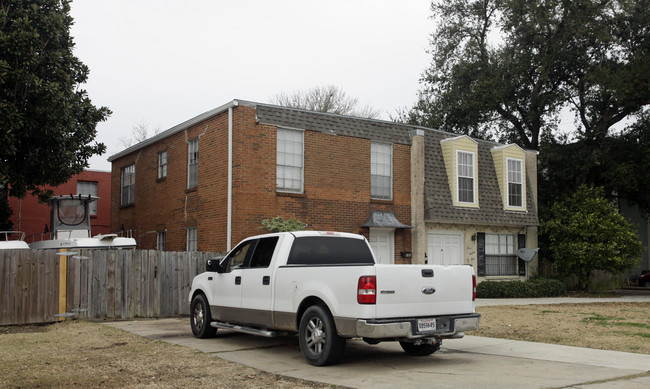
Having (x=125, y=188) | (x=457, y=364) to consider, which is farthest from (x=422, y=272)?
(x=125, y=188)

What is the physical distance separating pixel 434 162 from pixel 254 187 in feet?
24.2

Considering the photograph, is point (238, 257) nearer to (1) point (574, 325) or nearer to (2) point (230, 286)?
(2) point (230, 286)

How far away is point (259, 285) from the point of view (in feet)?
34.1

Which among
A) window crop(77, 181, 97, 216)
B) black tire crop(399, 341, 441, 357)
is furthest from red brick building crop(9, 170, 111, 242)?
black tire crop(399, 341, 441, 357)

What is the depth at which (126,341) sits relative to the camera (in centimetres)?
1133

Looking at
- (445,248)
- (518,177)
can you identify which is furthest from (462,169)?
(518,177)

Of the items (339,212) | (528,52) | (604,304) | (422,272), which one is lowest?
(604,304)

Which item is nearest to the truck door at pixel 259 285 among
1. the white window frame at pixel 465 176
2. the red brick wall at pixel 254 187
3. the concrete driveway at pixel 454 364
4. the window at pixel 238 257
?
the window at pixel 238 257

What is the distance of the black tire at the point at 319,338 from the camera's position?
871cm

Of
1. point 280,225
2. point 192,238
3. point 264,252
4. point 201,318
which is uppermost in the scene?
point 280,225

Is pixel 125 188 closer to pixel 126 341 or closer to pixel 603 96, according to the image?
pixel 126 341

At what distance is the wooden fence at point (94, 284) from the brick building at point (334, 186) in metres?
2.71

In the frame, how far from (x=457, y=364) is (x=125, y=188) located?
66.8ft

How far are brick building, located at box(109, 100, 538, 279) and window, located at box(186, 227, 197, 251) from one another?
0.06m
